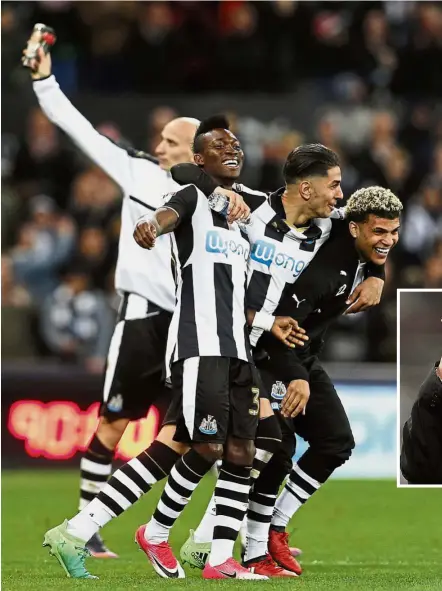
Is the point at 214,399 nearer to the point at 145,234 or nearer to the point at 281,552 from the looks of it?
the point at 145,234

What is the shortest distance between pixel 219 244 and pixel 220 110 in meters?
9.84

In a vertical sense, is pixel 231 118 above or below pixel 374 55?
below

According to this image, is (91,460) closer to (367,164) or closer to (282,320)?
(282,320)

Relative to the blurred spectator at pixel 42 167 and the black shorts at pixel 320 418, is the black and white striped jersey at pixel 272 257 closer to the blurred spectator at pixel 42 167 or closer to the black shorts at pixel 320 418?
the black shorts at pixel 320 418

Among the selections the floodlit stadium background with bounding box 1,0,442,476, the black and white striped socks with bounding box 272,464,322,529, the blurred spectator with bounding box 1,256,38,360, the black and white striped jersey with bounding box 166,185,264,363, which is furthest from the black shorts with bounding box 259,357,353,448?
the blurred spectator with bounding box 1,256,38,360

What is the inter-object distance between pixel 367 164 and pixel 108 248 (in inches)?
124

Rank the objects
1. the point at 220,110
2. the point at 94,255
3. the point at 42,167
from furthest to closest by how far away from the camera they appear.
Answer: the point at 42,167
the point at 220,110
the point at 94,255

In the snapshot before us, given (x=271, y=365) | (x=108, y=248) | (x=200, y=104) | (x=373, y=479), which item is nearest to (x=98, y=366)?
(x=108, y=248)

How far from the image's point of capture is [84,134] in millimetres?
8031

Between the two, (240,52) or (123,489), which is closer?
(123,489)

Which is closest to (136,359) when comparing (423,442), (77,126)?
(77,126)

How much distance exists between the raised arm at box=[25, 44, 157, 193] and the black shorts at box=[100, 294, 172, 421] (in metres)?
0.77

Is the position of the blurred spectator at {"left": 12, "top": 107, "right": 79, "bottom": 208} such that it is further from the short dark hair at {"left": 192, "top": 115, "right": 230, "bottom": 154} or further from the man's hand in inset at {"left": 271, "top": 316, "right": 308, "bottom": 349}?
the man's hand in inset at {"left": 271, "top": 316, "right": 308, "bottom": 349}

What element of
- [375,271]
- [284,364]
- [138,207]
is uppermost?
[138,207]
